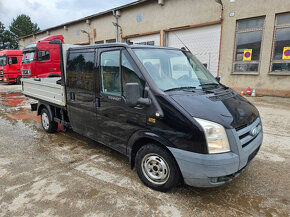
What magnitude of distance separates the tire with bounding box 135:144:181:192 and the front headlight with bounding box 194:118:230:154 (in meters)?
0.55

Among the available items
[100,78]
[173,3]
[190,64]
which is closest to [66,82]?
[100,78]

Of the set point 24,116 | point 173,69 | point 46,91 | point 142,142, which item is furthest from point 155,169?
point 24,116

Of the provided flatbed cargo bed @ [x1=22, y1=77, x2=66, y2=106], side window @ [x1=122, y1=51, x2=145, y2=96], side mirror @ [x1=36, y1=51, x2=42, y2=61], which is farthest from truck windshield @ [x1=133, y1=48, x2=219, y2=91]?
side mirror @ [x1=36, y1=51, x2=42, y2=61]

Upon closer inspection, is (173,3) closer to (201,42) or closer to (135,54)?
(201,42)

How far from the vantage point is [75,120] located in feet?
14.2

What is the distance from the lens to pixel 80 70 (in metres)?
3.93

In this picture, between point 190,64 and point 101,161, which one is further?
point 101,161

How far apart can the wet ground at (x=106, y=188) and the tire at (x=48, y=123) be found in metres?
0.76

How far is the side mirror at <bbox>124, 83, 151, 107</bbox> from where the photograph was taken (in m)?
2.63

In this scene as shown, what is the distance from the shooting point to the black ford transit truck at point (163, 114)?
239 centimetres

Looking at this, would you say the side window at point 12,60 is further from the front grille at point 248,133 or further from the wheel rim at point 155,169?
Answer: the front grille at point 248,133

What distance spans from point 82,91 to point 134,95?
1.66m

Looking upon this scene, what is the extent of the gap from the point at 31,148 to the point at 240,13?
36.3 feet

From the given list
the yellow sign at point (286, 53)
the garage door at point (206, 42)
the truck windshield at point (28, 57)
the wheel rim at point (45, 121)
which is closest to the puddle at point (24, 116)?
the wheel rim at point (45, 121)
